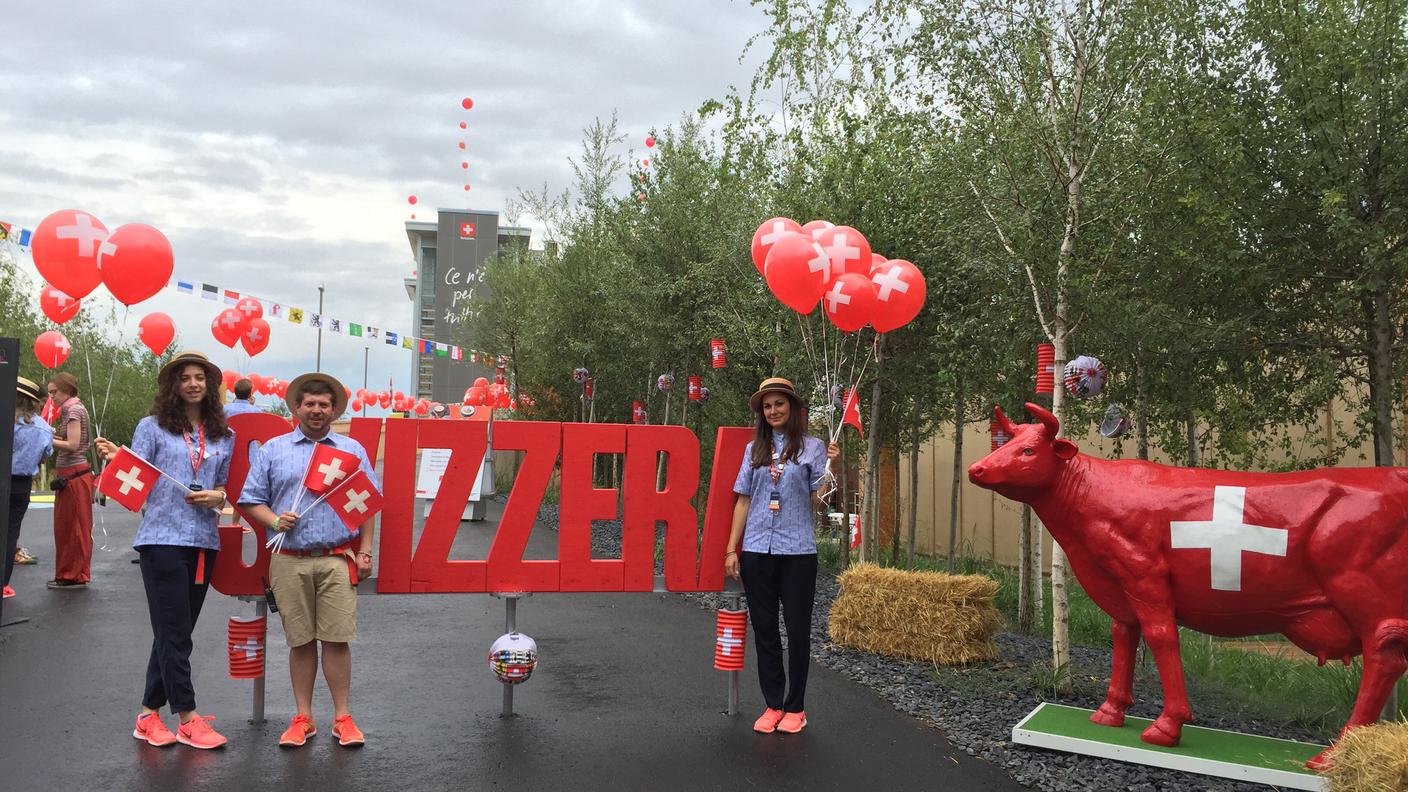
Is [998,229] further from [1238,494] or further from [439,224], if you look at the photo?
[439,224]

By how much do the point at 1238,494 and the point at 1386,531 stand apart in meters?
0.63

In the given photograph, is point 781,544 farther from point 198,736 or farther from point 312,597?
point 198,736

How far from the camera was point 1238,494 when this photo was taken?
15.9ft

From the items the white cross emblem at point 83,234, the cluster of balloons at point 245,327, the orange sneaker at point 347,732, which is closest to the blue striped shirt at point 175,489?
the orange sneaker at point 347,732

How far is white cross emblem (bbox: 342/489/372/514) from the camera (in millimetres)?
4887

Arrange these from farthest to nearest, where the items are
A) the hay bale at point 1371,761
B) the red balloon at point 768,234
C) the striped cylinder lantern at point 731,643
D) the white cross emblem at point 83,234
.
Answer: the white cross emblem at point 83,234 → the red balloon at point 768,234 → the striped cylinder lantern at point 731,643 → the hay bale at point 1371,761

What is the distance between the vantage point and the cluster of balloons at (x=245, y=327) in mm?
16859

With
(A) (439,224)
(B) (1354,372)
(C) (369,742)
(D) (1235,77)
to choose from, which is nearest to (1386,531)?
(B) (1354,372)

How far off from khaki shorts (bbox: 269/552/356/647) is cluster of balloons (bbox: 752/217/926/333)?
3594 millimetres

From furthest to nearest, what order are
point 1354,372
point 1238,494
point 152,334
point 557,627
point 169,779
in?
point 152,334 < point 557,627 < point 1354,372 < point 1238,494 < point 169,779

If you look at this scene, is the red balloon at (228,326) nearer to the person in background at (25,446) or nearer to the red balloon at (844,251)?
the person in background at (25,446)

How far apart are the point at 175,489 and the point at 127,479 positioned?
8.7 inches

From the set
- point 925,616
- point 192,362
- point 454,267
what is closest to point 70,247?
point 192,362

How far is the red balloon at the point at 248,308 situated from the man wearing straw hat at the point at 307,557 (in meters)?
13.6
